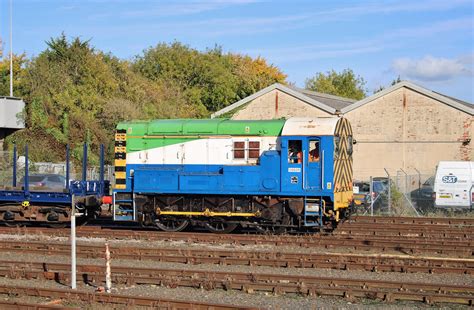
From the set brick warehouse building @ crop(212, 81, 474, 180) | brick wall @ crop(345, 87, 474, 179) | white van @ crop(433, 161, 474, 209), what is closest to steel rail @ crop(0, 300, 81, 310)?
white van @ crop(433, 161, 474, 209)

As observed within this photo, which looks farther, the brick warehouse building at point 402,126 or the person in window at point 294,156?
the brick warehouse building at point 402,126

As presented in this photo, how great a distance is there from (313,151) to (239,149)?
88.2 inches

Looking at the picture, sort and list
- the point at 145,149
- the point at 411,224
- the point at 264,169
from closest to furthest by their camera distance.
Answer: the point at 264,169 → the point at 145,149 → the point at 411,224

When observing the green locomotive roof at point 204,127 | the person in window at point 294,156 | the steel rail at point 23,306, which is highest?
the green locomotive roof at point 204,127

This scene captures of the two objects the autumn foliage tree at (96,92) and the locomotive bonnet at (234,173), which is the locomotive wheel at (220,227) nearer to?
the locomotive bonnet at (234,173)

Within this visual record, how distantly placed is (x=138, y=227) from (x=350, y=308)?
1275 centimetres

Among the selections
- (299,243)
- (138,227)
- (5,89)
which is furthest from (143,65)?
(299,243)

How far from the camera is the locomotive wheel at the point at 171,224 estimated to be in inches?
830

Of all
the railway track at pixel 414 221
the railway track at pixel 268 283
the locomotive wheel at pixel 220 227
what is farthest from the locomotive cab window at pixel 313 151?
the railway track at pixel 268 283

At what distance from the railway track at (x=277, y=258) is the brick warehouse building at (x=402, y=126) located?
22881mm

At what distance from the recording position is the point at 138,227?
22672 millimetres

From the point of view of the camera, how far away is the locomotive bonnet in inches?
778

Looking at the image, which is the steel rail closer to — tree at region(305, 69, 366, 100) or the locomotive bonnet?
the locomotive bonnet

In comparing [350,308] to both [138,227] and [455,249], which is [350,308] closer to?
[455,249]
